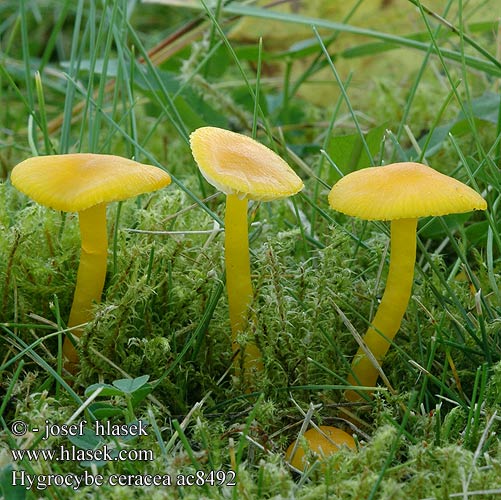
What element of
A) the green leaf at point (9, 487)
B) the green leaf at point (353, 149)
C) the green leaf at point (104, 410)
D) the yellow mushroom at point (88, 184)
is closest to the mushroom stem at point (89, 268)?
the yellow mushroom at point (88, 184)

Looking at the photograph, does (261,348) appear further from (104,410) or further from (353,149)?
(353,149)

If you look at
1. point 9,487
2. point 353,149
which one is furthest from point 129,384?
point 353,149

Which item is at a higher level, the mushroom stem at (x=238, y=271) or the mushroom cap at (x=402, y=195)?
the mushroom cap at (x=402, y=195)

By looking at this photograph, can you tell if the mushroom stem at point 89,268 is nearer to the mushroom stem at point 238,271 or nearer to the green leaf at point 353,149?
the mushroom stem at point 238,271

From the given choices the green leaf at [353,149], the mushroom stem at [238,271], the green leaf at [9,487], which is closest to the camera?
the green leaf at [9,487]

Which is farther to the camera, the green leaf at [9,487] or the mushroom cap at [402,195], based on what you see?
the mushroom cap at [402,195]

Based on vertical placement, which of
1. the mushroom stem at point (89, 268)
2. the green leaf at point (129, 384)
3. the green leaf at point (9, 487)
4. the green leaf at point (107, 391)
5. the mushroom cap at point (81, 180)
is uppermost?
the mushroom cap at point (81, 180)

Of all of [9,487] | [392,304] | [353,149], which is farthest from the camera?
[353,149]

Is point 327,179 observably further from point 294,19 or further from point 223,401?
point 223,401
